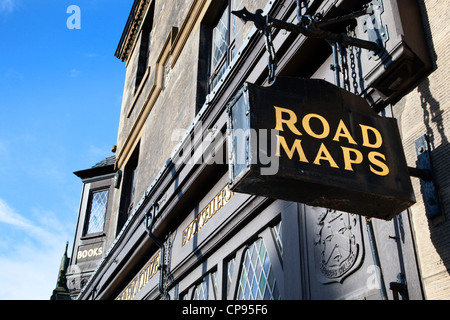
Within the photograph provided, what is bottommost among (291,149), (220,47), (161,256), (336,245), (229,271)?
(336,245)

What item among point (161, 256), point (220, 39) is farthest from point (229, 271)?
point (220, 39)

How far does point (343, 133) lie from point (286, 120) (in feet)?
1.28

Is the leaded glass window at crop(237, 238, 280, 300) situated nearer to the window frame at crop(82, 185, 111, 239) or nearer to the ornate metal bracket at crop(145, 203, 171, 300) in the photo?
the ornate metal bracket at crop(145, 203, 171, 300)

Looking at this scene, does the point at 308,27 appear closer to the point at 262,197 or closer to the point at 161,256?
the point at 262,197

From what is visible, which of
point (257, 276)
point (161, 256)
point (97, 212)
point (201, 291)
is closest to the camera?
point (257, 276)

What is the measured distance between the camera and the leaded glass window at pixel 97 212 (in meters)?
15.9

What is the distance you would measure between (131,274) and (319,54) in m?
6.67

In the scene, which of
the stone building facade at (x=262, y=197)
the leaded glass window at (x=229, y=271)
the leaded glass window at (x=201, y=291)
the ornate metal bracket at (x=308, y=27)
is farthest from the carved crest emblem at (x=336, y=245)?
the leaded glass window at (x=201, y=291)

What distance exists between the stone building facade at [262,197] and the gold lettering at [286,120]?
33 centimetres

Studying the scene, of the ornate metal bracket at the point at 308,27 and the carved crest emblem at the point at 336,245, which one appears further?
the carved crest emblem at the point at 336,245

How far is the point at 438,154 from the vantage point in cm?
377

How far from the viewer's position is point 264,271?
19.3 feet

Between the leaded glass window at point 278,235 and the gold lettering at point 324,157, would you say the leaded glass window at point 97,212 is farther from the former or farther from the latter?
the gold lettering at point 324,157
